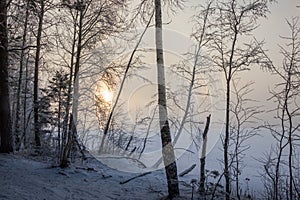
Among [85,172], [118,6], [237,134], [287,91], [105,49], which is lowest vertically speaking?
[85,172]

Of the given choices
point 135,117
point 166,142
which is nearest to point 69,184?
point 166,142

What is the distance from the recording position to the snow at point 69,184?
684 cm

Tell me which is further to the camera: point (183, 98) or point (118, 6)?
point (183, 98)

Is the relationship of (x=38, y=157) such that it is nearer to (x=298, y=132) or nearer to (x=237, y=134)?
(x=237, y=134)

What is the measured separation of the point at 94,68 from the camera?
41.7 ft

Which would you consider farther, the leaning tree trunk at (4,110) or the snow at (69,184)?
the leaning tree trunk at (4,110)

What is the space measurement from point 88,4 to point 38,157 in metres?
6.03

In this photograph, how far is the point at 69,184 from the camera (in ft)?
26.7

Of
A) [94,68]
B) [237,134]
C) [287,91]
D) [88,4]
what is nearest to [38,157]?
[94,68]

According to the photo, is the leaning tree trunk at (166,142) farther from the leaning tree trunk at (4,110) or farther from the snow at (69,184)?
the leaning tree trunk at (4,110)

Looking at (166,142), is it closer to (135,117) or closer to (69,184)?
(69,184)

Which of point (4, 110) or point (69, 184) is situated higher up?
point (4, 110)

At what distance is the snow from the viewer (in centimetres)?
684

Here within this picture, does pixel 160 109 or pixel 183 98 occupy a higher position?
pixel 183 98
